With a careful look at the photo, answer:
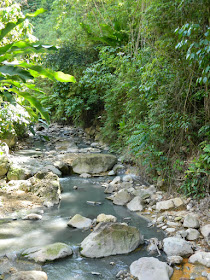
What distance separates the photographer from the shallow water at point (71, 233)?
2634 mm

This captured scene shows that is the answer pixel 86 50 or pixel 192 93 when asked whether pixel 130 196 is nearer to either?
pixel 192 93

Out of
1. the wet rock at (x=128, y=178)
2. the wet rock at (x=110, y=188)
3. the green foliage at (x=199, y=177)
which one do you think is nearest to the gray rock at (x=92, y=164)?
the wet rock at (x=128, y=178)

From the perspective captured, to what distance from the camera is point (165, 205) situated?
397 cm

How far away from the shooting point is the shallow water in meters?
2.63

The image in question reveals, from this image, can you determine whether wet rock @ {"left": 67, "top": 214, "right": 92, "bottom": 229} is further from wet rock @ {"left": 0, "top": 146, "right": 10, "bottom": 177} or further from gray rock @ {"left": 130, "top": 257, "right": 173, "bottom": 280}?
wet rock @ {"left": 0, "top": 146, "right": 10, "bottom": 177}

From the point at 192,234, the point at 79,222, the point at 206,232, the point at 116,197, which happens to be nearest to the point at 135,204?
the point at 116,197

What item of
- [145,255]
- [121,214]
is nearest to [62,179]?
[121,214]

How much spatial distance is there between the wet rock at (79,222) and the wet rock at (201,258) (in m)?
1.40

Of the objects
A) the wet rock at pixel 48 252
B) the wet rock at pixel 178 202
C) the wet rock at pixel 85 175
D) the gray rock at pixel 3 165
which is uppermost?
the gray rock at pixel 3 165

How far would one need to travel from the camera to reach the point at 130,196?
14.9 feet

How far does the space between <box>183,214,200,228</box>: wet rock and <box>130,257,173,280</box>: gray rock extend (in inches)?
35.8

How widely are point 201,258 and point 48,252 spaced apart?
157 centimetres

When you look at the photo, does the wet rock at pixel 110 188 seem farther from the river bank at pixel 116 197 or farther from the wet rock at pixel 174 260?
the wet rock at pixel 174 260

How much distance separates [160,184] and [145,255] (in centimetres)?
179
